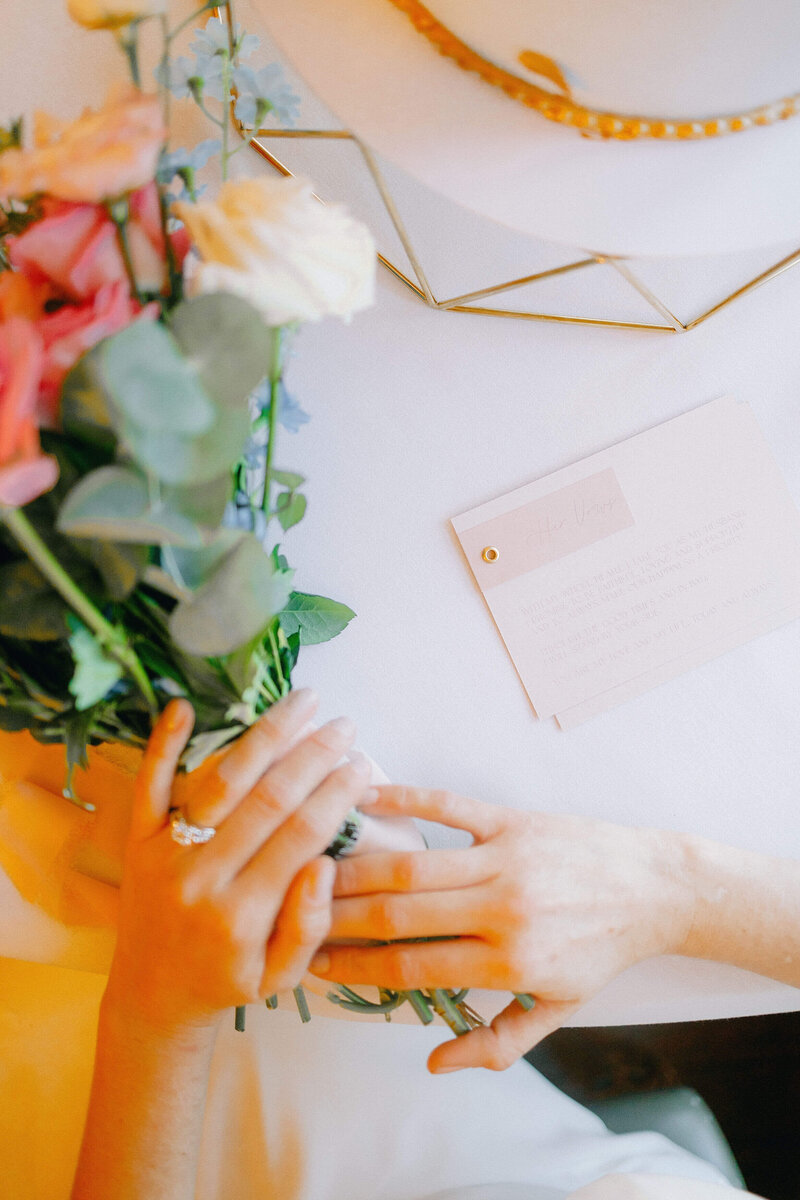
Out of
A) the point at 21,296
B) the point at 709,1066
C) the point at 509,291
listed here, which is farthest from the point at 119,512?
the point at 709,1066

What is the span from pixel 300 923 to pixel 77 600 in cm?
28

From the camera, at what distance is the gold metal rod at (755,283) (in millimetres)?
694

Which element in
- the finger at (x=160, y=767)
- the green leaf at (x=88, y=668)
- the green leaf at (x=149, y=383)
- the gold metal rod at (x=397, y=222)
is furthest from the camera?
the gold metal rod at (x=397, y=222)

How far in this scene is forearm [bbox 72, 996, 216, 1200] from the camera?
61cm

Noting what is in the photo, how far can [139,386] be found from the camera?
0.31 metres

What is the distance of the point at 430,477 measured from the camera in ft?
2.37

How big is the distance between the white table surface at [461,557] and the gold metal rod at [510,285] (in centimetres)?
2

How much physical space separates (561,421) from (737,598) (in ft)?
0.69

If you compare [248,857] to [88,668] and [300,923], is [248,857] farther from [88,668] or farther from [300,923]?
[88,668]

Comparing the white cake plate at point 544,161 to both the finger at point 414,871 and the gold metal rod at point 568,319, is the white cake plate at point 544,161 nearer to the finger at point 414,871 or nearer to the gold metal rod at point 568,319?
the gold metal rod at point 568,319

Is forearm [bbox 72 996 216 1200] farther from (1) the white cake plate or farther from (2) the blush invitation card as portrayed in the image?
(1) the white cake plate

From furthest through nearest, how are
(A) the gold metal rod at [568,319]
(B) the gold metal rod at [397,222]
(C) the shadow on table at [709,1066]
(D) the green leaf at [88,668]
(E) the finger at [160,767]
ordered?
(C) the shadow on table at [709,1066] < (A) the gold metal rod at [568,319] < (B) the gold metal rod at [397,222] < (E) the finger at [160,767] < (D) the green leaf at [88,668]

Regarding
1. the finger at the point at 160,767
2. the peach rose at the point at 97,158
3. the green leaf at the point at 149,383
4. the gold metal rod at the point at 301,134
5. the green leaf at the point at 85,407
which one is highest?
the gold metal rod at the point at 301,134

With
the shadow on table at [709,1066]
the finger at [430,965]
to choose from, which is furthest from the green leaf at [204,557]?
the shadow on table at [709,1066]
